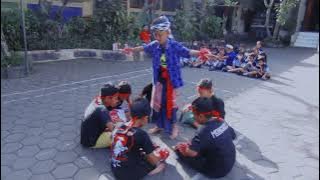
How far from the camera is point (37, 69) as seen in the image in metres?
8.62

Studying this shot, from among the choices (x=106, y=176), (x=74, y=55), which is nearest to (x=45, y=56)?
(x=74, y=55)

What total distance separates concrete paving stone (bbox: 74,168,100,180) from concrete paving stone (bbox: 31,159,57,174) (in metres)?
0.35

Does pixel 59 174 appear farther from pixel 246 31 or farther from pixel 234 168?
pixel 246 31

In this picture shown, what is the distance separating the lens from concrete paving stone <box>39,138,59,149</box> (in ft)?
13.9

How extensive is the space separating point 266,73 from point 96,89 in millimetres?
4799

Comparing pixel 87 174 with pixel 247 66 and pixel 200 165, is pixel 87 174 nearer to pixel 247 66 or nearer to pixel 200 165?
pixel 200 165

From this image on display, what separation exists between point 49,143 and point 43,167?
0.65 metres

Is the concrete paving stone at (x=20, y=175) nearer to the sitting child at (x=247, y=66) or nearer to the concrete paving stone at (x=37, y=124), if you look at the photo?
the concrete paving stone at (x=37, y=124)

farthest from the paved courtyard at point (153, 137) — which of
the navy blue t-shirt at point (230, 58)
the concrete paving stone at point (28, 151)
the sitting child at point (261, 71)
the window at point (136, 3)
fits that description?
the window at point (136, 3)

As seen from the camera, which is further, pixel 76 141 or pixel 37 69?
pixel 37 69

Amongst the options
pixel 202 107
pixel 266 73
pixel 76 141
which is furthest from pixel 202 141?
pixel 266 73

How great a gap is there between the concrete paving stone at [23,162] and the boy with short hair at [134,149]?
1.07 meters

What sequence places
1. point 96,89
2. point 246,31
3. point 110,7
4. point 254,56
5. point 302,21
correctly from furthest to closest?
point 302,21, point 246,31, point 110,7, point 254,56, point 96,89

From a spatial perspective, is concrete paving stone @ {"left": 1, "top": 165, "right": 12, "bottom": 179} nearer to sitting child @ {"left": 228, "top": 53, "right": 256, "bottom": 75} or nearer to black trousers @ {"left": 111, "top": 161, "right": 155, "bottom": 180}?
black trousers @ {"left": 111, "top": 161, "right": 155, "bottom": 180}
